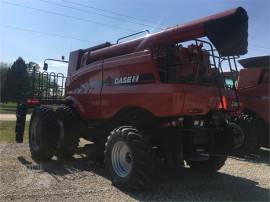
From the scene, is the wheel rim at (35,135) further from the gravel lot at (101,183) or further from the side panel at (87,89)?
the side panel at (87,89)

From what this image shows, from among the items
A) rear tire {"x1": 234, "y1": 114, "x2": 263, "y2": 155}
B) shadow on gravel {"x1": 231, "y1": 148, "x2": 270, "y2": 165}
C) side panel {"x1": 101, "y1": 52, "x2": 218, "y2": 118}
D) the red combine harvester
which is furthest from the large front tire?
rear tire {"x1": 234, "y1": 114, "x2": 263, "y2": 155}

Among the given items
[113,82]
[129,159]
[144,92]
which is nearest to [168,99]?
[144,92]

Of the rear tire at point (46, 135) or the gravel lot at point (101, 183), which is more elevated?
the rear tire at point (46, 135)

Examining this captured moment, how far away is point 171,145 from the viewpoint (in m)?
6.86

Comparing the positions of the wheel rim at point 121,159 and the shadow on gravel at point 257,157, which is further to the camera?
the shadow on gravel at point 257,157

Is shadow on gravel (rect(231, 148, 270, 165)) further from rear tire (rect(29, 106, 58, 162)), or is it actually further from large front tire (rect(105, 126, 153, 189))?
rear tire (rect(29, 106, 58, 162))

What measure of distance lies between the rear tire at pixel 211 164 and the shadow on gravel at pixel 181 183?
0.45ft

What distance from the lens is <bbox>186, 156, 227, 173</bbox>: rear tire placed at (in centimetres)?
804

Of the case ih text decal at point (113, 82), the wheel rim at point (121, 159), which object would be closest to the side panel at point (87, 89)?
the case ih text decal at point (113, 82)

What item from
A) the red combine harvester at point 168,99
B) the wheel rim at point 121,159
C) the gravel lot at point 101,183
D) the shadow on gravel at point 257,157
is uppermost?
the red combine harvester at point 168,99

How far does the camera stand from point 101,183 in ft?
23.3

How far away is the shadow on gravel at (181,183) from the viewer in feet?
21.4

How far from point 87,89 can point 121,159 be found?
2.43 m

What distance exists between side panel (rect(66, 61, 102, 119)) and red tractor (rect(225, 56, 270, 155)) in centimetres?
424
